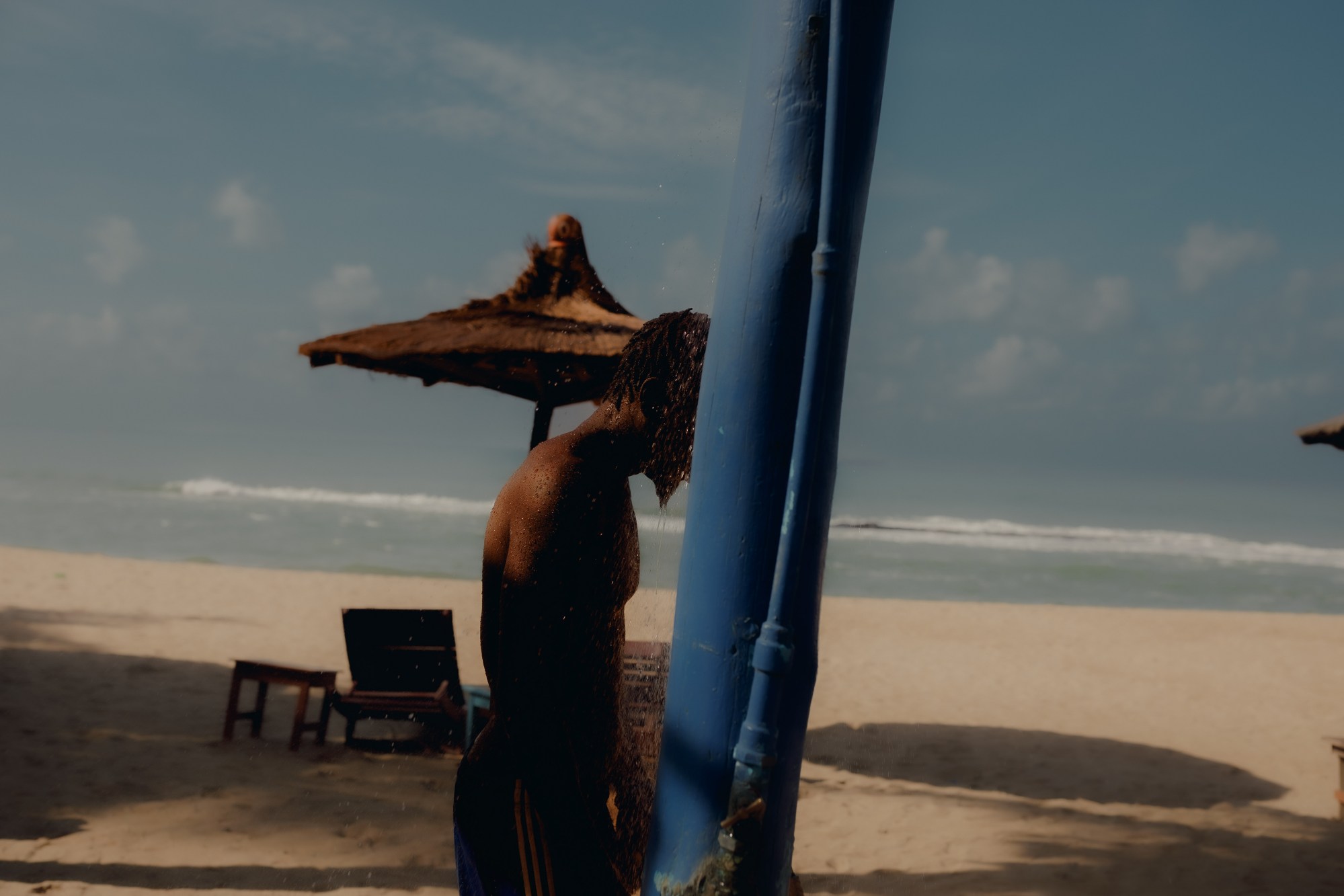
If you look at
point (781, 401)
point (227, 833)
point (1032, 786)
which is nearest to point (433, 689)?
point (227, 833)

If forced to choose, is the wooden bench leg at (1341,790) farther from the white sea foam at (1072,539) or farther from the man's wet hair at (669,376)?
the white sea foam at (1072,539)

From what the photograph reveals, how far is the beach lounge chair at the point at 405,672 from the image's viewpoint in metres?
7.44

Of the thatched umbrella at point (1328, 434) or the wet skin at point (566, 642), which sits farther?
the thatched umbrella at point (1328, 434)

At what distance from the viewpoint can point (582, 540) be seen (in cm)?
200

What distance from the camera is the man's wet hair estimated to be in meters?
2.15

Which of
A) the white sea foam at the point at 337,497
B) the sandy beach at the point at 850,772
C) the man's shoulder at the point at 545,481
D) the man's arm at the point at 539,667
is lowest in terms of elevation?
the sandy beach at the point at 850,772

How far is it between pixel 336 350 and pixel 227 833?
10.4ft

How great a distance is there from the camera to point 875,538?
42.8 metres

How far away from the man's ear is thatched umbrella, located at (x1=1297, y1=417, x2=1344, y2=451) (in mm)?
7316

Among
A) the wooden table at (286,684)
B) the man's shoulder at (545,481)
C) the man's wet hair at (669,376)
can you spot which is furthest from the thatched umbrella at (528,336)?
the man's shoulder at (545,481)

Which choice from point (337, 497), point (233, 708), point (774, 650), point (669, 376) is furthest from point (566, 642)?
point (337, 497)

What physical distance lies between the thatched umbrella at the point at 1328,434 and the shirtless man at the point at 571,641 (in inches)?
285

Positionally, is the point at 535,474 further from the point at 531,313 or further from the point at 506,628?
the point at 531,313

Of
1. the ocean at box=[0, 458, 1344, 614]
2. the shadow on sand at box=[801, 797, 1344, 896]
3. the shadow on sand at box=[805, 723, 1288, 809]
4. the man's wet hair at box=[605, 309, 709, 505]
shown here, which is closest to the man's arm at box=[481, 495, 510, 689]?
the man's wet hair at box=[605, 309, 709, 505]
